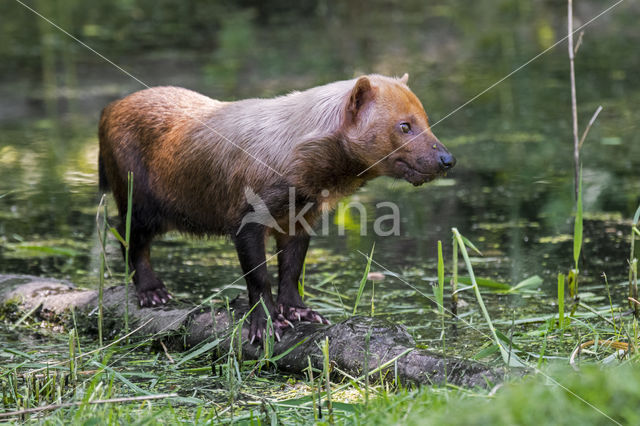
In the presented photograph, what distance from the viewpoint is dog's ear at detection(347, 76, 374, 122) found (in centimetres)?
472

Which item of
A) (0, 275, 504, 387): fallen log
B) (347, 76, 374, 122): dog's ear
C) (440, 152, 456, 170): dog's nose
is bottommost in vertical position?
(0, 275, 504, 387): fallen log

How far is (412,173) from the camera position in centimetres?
480

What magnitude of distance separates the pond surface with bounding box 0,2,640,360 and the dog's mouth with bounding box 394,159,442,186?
70 centimetres

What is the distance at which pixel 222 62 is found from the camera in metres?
13.0

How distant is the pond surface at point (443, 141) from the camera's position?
6004 millimetres

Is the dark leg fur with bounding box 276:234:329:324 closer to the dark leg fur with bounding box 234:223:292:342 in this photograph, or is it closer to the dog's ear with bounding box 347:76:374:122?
the dark leg fur with bounding box 234:223:292:342

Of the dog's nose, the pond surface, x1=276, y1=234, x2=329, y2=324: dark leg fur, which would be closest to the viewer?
the dog's nose

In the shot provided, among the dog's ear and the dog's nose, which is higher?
the dog's ear

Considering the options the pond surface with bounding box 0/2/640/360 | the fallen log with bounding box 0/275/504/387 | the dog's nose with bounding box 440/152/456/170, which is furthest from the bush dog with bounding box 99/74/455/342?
the pond surface with bounding box 0/2/640/360

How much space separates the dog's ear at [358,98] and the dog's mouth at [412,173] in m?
0.35

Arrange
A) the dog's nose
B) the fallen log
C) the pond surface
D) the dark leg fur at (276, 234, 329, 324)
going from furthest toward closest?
the pond surface < the dark leg fur at (276, 234, 329, 324) < the dog's nose < the fallen log

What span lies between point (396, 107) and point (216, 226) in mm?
1288

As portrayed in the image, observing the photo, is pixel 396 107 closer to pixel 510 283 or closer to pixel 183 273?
pixel 510 283

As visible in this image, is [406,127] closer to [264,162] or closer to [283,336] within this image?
[264,162]
